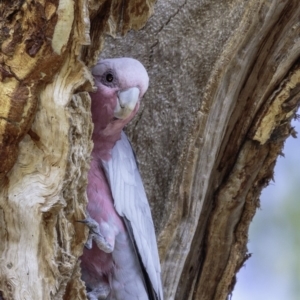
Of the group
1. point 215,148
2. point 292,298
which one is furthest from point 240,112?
point 292,298

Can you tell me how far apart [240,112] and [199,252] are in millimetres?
500

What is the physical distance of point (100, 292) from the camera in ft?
6.66

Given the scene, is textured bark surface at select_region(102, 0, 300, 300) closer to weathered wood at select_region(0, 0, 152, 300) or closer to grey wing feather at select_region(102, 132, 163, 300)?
grey wing feather at select_region(102, 132, 163, 300)

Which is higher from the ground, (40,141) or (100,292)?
(40,141)

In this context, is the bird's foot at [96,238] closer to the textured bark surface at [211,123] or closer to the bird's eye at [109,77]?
the textured bark surface at [211,123]

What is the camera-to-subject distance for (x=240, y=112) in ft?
7.27

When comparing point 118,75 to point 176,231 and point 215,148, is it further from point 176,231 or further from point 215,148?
A: point 176,231

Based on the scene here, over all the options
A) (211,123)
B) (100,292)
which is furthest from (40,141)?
(211,123)

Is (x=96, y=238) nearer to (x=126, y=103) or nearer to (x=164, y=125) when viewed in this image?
(x=126, y=103)

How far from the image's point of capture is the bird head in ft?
6.68

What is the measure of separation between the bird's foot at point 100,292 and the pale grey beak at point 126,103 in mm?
517

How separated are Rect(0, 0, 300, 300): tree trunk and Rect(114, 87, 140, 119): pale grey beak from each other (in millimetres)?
243

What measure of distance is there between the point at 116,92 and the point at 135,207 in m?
0.36

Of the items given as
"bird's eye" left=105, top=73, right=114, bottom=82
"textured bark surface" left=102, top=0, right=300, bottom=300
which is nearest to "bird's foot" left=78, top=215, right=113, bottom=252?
"textured bark surface" left=102, top=0, right=300, bottom=300
